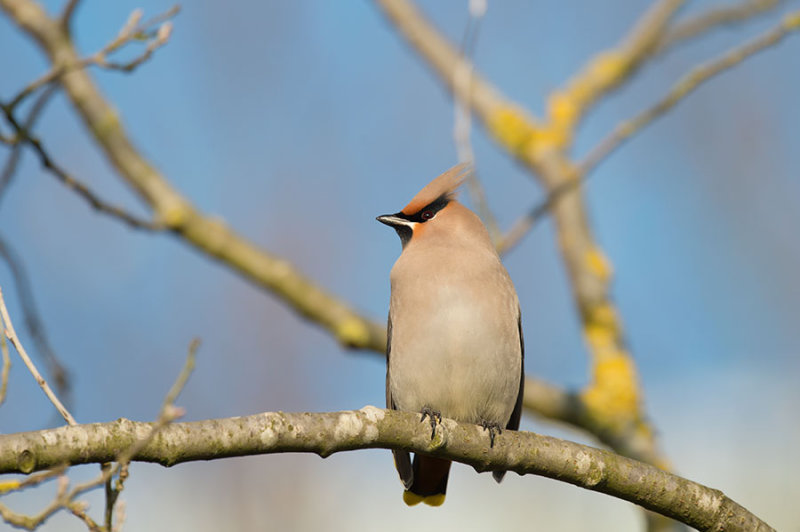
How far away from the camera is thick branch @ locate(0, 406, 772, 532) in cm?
252

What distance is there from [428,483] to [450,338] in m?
0.87

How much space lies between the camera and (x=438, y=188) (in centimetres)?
498

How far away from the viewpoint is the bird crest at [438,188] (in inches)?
194

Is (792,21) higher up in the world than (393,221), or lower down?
higher up

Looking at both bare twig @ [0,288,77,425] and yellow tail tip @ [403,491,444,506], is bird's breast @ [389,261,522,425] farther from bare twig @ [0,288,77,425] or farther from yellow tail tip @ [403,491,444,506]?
bare twig @ [0,288,77,425]

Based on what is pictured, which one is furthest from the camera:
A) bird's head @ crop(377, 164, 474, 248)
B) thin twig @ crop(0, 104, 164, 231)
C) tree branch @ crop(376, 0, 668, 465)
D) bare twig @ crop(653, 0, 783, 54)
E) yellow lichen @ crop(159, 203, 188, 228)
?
bare twig @ crop(653, 0, 783, 54)

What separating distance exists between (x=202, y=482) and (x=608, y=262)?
159 inches

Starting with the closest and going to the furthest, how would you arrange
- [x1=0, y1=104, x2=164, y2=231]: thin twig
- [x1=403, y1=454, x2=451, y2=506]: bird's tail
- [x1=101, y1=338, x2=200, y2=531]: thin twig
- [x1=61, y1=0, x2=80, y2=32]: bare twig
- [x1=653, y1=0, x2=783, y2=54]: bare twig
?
[x1=101, y1=338, x2=200, y2=531]: thin twig, [x1=0, y1=104, x2=164, y2=231]: thin twig, [x1=403, y1=454, x2=451, y2=506]: bird's tail, [x1=61, y1=0, x2=80, y2=32]: bare twig, [x1=653, y1=0, x2=783, y2=54]: bare twig

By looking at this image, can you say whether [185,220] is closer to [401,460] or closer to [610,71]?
[401,460]

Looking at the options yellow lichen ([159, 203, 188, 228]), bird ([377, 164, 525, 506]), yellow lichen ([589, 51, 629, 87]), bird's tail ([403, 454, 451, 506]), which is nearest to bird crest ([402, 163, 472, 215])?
bird ([377, 164, 525, 506])

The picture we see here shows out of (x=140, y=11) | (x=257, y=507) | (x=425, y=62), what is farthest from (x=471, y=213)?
(x=257, y=507)

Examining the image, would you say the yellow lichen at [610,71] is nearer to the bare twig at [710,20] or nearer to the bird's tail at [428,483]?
the bare twig at [710,20]

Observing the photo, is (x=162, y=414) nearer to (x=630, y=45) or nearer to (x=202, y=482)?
(x=630, y=45)

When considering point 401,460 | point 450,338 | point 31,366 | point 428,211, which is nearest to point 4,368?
point 31,366
